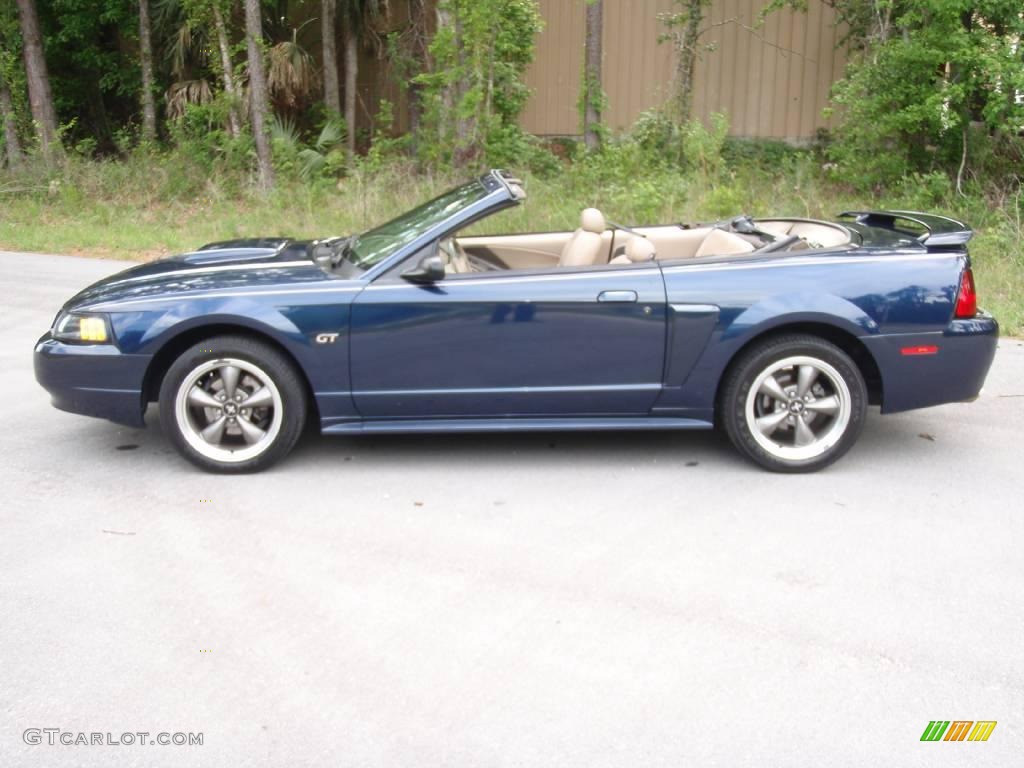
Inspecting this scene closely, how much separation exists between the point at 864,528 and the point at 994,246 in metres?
7.48

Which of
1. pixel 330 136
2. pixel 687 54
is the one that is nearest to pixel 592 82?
pixel 687 54

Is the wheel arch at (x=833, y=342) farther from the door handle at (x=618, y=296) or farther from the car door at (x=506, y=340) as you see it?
the door handle at (x=618, y=296)

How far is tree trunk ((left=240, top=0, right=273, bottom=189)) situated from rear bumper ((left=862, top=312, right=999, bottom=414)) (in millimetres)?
12266

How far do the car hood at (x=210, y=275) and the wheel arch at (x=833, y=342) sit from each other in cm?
211

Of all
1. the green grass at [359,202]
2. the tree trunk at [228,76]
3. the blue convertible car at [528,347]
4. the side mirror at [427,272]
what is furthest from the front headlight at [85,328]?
the tree trunk at [228,76]

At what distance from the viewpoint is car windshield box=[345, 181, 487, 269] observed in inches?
215

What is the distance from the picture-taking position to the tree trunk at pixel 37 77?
17.4 metres

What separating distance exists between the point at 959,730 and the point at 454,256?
3.38m

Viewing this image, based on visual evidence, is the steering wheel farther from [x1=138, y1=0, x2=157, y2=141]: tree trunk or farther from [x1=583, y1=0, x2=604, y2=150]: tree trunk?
[x1=138, y1=0, x2=157, y2=141]: tree trunk

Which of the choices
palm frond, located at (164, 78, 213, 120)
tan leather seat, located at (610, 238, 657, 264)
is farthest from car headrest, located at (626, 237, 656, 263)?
palm frond, located at (164, 78, 213, 120)

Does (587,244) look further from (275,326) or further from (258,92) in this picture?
(258,92)

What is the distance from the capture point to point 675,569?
4387 mm

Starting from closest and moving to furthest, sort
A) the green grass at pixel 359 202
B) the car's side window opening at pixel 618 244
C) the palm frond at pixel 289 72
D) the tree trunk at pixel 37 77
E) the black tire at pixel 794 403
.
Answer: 1. the black tire at pixel 794 403
2. the car's side window opening at pixel 618 244
3. the green grass at pixel 359 202
4. the tree trunk at pixel 37 77
5. the palm frond at pixel 289 72

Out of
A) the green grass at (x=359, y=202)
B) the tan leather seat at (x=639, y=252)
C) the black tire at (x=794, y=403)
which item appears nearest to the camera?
the black tire at (x=794, y=403)
